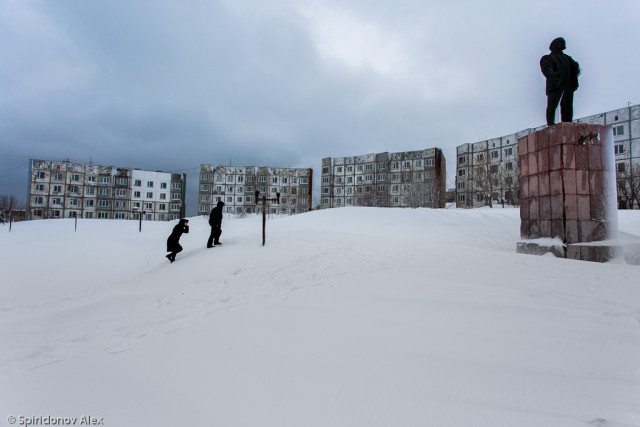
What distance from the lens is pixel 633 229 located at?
1334 centimetres

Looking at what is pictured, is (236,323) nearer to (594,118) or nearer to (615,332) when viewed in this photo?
(615,332)

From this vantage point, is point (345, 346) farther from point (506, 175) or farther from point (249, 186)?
point (249, 186)

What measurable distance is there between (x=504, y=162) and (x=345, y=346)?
57521mm

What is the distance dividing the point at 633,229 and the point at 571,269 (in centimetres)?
1019

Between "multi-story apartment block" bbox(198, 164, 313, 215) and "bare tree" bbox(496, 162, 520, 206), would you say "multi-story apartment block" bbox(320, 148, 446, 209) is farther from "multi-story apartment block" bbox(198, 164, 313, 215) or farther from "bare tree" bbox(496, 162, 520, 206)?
"bare tree" bbox(496, 162, 520, 206)

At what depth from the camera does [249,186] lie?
7269 cm

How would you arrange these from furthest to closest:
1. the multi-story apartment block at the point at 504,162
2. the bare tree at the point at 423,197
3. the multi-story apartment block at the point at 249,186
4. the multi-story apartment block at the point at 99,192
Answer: the multi-story apartment block at the point at 249,186 < the multi-story apartment block at the point at 99,192 < the bare tree at the point at 423,197 < the multi-story apartment block at the point at 504,162

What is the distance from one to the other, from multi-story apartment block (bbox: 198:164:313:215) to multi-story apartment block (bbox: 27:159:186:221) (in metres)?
4.97

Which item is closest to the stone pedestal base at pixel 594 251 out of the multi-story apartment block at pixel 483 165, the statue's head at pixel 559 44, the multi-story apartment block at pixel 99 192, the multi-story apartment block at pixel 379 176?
the statue's head at pixel 559 44

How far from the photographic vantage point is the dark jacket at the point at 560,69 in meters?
9.17

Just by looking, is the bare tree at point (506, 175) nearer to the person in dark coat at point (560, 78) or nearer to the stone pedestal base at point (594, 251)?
the person in dark coat at point (560, 78)

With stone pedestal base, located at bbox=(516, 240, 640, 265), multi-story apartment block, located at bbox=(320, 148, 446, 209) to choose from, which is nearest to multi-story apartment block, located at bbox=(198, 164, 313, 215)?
multi-story apartment block, located at bbox=(320, 148, 446, 209)

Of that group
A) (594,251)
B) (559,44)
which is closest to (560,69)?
(559,44)

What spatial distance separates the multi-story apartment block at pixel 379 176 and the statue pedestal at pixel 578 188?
41836 mm
